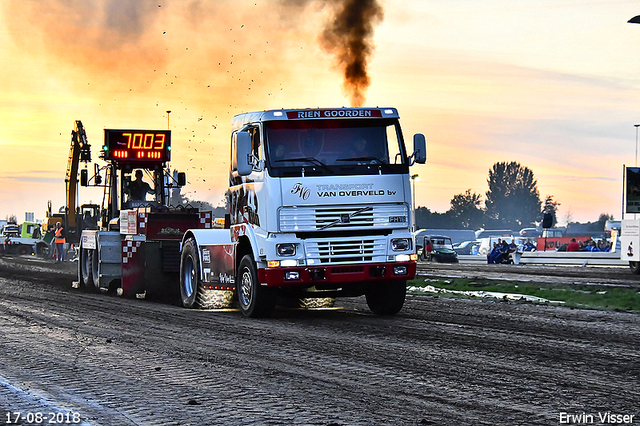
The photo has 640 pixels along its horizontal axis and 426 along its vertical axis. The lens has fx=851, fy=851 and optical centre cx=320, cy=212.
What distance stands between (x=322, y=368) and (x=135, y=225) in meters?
11.0

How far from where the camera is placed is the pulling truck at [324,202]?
12445 mm

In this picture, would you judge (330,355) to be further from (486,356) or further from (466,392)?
(466,392)

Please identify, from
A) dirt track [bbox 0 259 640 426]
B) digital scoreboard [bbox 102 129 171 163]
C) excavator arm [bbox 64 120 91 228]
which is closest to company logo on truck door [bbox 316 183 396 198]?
dirt track [bbox 0 259 640 426]

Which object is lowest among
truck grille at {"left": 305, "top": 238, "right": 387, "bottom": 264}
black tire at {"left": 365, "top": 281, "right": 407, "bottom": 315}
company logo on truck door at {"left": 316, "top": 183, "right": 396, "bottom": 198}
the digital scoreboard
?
black tire at {"left": 365, "top": 281, "right": 407, "bottom": 315}

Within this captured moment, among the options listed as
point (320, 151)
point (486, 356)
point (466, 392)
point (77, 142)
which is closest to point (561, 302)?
point (320, 151)

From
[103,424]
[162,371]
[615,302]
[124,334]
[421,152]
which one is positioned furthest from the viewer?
[615,302]

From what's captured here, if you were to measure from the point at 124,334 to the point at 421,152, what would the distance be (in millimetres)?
5148

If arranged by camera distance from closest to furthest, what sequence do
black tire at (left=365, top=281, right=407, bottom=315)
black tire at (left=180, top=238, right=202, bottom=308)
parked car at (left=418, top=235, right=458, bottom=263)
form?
black tire at (left=365, top=281, right=407, bottom=315), black tire at (left=180, top=238, right=202, bottom=308), parked car at (left=418, top=235, right=458, bottom=263)

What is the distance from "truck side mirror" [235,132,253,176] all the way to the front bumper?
155cm

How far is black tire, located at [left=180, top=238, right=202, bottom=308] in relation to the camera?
15.6 m

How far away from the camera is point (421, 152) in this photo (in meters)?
12.9

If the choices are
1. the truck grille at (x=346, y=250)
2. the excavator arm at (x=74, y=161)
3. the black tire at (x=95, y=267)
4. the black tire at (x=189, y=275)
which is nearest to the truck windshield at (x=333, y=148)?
the truck grille at (x=346, y=250)

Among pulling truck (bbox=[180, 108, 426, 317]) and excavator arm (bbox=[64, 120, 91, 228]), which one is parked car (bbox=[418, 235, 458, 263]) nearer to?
excavator arm (bbox=[64, 120, 91, 228])

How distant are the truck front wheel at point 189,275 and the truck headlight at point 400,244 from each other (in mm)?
4265
